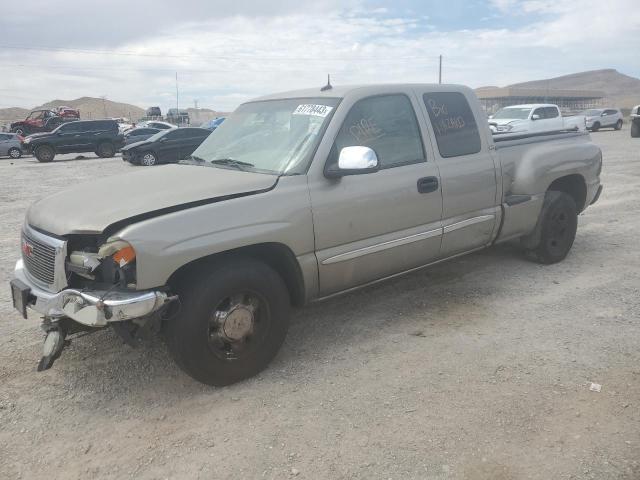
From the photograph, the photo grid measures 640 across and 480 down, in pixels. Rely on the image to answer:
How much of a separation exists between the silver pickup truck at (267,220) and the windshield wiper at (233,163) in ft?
0.05

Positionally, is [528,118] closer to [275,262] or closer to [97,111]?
[275,262]

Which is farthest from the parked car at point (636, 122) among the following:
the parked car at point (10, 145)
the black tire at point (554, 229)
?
the parked car at point (10, 145)

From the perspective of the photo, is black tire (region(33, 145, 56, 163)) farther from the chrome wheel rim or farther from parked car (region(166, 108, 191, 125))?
parked car (region(166, 108, 191, 125))

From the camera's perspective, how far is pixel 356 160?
3.40m

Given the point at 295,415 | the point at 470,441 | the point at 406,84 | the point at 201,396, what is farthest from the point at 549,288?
the point at 201,396

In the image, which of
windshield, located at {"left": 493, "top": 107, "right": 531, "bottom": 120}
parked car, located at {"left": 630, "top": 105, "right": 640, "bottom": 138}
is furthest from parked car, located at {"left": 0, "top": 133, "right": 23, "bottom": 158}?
parked car, located at {"left": 630, "top": 105, "right": 640, "bottom": 138}

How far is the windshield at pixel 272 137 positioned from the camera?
12.0 feet

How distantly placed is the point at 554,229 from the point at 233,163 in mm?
3447

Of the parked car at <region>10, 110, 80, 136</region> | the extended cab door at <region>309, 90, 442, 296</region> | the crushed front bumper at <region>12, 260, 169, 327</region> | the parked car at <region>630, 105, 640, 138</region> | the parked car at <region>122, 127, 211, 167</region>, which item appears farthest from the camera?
the parked car at <region>10, 110, 80, 136</region>

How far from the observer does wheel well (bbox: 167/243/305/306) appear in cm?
314

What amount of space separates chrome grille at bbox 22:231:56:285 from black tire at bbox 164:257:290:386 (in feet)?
2.44

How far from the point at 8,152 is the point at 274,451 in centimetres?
2721

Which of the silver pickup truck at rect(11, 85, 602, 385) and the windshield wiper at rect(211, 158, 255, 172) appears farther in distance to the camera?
the windshield wiper at rect(211, 158, 255, 172)

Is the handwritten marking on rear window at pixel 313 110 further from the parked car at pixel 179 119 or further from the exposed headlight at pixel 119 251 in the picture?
the parked car at pixel 179 119
